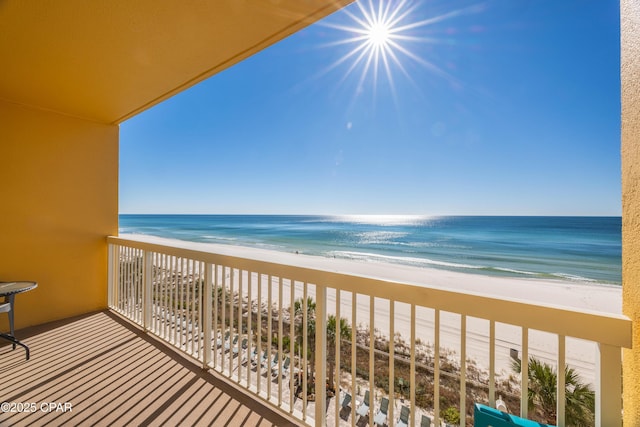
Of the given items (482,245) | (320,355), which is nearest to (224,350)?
(320,355)

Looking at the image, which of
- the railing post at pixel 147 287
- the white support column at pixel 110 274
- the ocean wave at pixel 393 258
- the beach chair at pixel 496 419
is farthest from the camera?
the ocean wave at pixel 393 258

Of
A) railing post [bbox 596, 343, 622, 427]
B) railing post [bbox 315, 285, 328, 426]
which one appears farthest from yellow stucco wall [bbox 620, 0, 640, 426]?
railing post [bbox 315, 285, 328, 426]

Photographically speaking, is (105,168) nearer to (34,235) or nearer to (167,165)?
(34,235)

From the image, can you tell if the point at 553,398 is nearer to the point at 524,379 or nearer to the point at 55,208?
the point at 524,379

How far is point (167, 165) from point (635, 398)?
2384 cm

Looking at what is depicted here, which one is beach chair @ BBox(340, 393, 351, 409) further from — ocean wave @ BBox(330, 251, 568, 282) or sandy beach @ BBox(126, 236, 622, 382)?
ocean wave @ BBox(330, 251, 568, 282)

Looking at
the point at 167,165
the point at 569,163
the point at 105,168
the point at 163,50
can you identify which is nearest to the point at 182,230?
the point at 167,165

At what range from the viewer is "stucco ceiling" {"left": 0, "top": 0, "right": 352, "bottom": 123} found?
1370mm

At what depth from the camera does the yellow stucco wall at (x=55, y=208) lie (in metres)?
2.54

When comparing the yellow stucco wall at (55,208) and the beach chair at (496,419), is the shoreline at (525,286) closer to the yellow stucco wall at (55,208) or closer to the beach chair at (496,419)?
the yellow stucco wall at (55,208)

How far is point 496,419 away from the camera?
86 cm

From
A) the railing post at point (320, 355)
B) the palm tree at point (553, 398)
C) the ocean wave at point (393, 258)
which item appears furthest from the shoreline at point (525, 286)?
the railing post at point (320, 355)

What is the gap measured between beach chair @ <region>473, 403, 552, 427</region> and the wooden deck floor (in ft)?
3.41

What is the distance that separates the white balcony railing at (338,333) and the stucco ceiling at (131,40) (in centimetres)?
138
